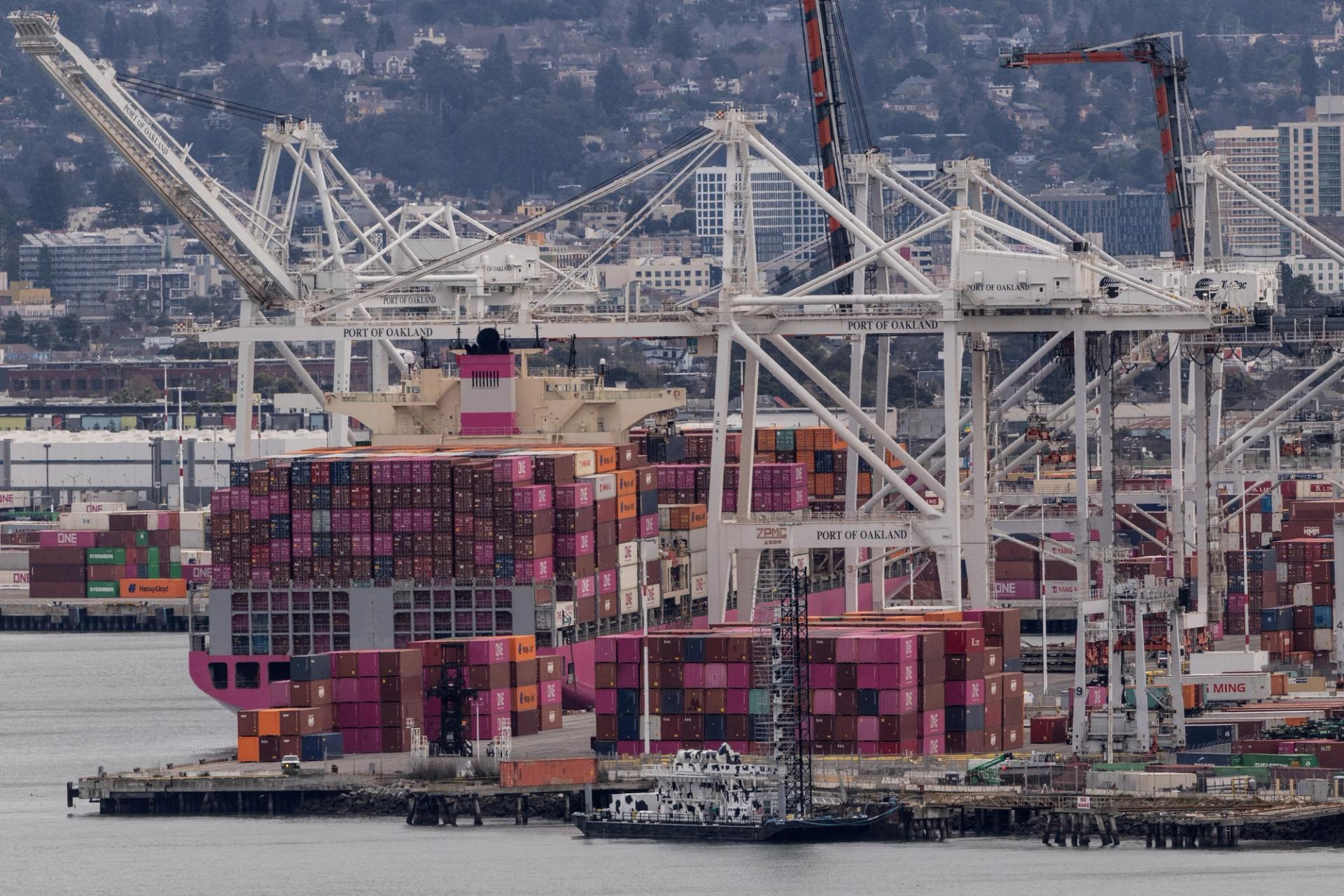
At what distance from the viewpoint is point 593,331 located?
7594 centimetres

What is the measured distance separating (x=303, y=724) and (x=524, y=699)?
4085mm

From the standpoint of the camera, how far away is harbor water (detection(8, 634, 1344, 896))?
5494 centimetres

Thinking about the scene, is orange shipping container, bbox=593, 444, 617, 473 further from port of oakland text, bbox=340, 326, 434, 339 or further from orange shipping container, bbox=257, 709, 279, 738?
orange shipping container, bbox=257, 709, 279, 738

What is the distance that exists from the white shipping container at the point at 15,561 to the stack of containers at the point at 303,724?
72.5 meters

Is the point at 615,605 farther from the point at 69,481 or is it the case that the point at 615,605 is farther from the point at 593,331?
the point at 69,481

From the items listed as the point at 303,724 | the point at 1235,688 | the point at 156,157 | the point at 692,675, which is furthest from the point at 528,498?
the point at 156,157

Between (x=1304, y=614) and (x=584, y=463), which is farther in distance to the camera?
(x=1304, y=614)

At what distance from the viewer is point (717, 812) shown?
5928cm

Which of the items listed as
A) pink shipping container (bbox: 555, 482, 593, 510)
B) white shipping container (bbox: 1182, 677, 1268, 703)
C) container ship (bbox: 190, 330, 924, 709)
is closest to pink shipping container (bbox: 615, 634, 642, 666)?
container ship (bbox: 190, 330, 924, 709)

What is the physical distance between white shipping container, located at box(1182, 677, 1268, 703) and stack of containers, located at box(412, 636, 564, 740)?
13325mm

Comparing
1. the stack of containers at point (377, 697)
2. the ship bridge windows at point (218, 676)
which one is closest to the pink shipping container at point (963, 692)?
the stack of containers at point (377, 697)

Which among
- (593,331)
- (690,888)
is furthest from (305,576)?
(690,888)

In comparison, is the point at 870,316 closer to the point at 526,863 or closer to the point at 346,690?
the point at 346,690

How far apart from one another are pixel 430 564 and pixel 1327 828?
65.2 feet
